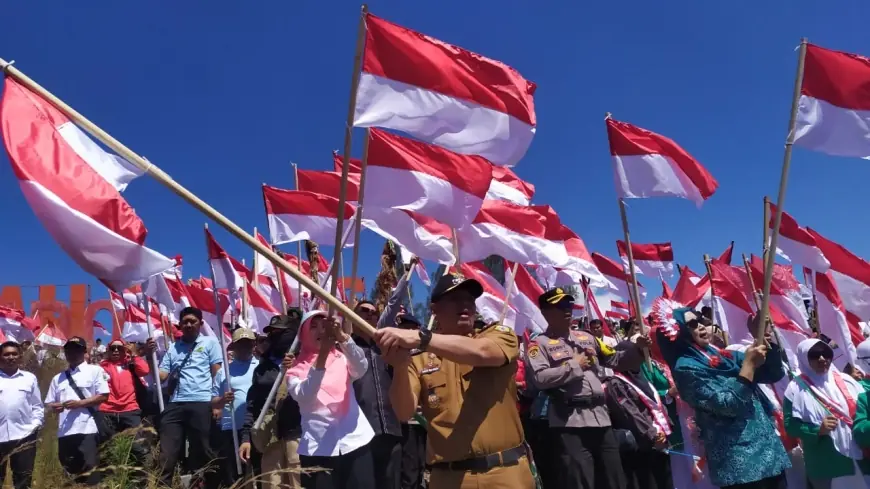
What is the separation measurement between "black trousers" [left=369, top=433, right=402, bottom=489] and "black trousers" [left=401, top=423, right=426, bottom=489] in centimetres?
68

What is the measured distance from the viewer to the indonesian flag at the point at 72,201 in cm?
327

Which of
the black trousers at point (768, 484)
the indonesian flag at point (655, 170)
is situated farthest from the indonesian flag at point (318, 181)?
the black trousers at point (768, 484)

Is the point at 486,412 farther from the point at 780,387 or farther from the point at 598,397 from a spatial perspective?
the point at 780,387

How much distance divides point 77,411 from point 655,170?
23.9ft

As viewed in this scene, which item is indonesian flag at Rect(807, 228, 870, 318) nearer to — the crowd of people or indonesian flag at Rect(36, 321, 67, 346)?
the crowd of people

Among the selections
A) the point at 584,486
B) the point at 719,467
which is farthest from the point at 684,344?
the point at 584,486

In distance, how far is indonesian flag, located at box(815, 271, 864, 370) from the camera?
8188 mm

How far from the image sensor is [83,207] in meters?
3.36

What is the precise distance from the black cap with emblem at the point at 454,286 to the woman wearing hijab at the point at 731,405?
7.11 feet

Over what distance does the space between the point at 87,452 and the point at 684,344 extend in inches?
272

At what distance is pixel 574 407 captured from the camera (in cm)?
533

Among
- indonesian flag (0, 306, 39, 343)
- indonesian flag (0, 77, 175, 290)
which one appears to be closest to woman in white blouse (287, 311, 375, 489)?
indonesian flag (0, 77, 175, 290)

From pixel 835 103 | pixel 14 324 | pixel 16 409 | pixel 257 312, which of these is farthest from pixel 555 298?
pixel 14 324

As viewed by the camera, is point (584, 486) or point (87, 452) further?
point (87, 452)
